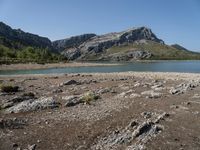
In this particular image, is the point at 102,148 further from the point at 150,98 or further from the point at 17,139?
the point at 150,98

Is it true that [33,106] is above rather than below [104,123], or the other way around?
above

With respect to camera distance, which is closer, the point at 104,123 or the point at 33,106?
the point at 104,123

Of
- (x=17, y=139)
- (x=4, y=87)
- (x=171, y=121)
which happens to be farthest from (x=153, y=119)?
(x=4, y=87)

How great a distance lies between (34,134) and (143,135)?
22.4 ft

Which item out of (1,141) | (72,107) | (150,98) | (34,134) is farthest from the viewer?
(150,98)

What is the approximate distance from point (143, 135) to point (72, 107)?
10540mm

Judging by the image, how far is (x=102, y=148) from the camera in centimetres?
1680

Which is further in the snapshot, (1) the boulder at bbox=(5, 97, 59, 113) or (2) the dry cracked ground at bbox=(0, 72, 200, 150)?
(1) the boulder at bbox=(5, 97, 59, 113)

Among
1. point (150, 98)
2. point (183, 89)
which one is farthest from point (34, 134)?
point (183, 89)

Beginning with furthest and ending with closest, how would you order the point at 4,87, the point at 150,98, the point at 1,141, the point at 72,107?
1. the point at 4,87
2. the point at 150,98
3. the point at 72,107
4. the point at 1,141

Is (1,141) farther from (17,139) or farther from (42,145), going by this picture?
(42,145)

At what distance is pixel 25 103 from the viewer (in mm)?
27312

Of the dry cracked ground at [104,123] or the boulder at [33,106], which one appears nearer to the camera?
the dry cracked ground at [104,123]

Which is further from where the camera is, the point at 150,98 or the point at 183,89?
the point at 183,89
